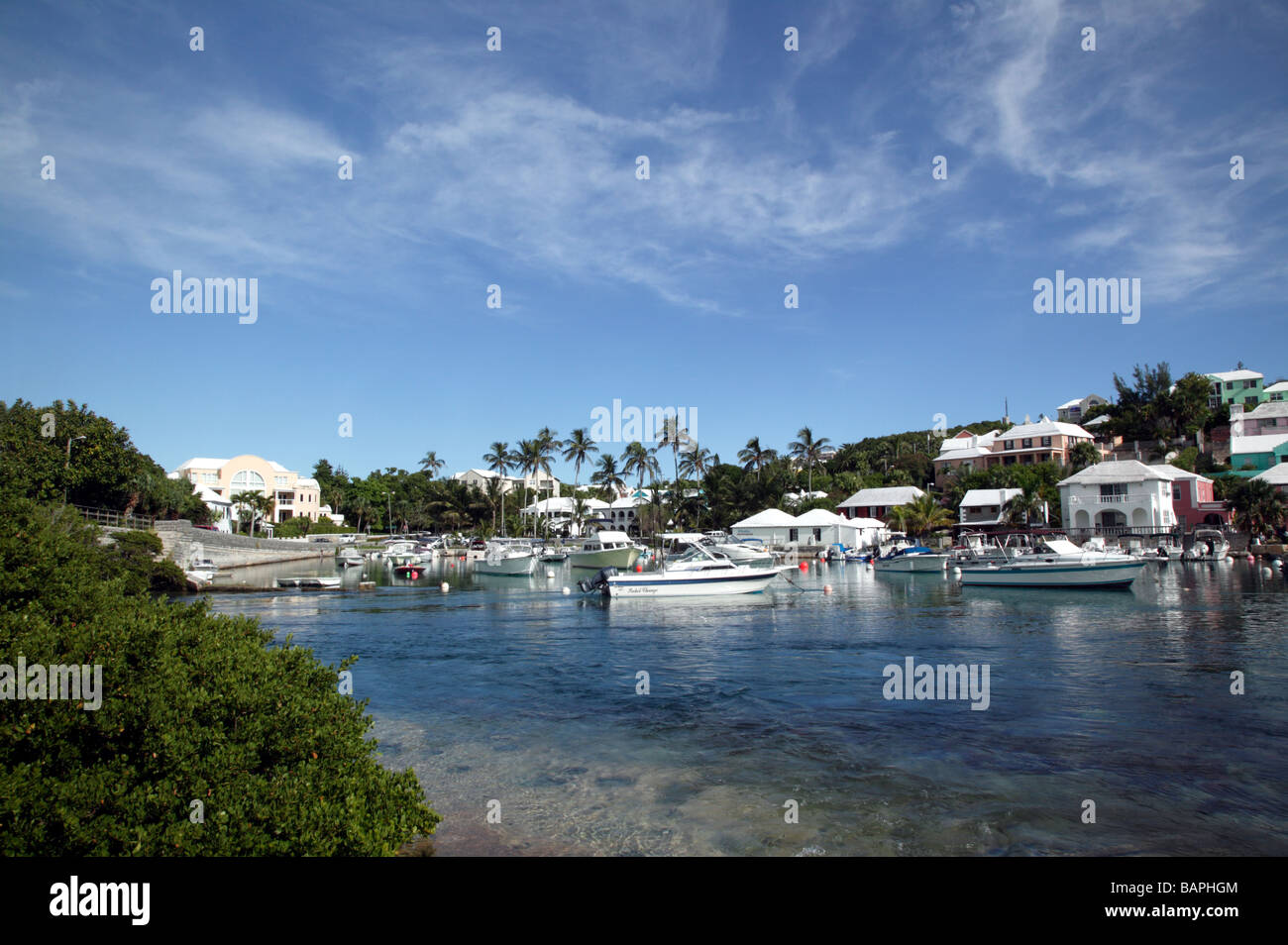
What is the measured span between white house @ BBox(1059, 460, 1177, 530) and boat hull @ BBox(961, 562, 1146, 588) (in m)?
28.9

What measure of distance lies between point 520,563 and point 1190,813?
4854 centimetres

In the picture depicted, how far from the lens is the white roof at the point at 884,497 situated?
275 ft

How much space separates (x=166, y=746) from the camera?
4.67 m

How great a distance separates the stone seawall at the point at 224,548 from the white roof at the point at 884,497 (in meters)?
60.6

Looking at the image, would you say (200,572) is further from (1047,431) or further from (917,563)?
(1047,431)

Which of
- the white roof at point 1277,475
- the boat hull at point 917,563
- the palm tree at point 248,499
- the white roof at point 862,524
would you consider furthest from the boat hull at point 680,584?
the palm tree at point 248,499

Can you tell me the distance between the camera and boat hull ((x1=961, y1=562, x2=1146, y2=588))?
34594mm

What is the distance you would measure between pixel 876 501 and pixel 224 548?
6637 cm

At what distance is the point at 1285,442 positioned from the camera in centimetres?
7306

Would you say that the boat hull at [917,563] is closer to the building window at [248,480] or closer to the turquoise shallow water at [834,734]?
the turquoise shallow water at [834,734]

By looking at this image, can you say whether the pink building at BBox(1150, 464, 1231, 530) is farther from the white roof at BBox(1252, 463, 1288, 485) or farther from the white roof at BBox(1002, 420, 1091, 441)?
the white roof at BBox(1002, 420, 1091, 441)

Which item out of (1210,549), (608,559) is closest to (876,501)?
(1210,549)
